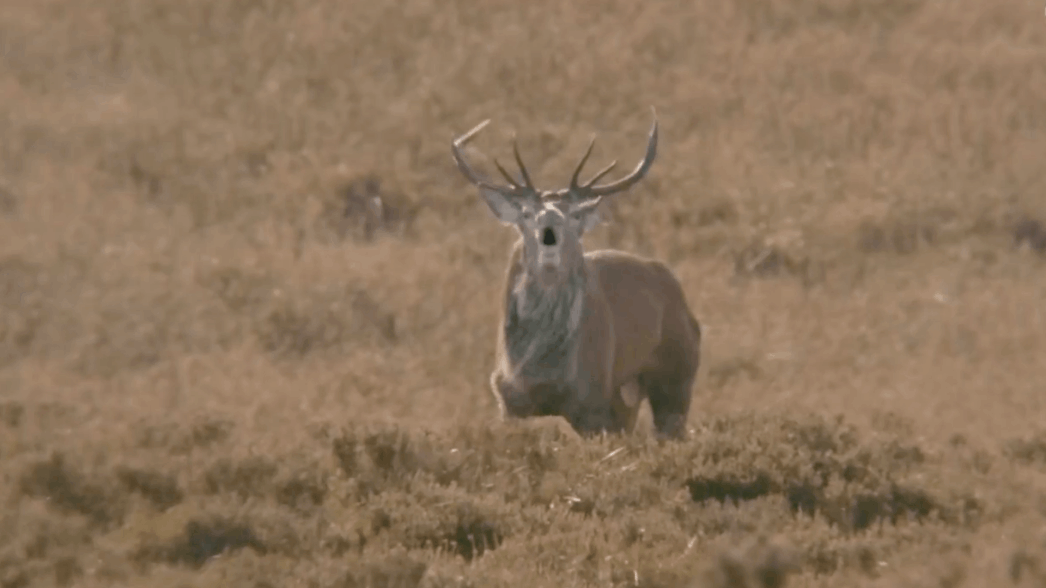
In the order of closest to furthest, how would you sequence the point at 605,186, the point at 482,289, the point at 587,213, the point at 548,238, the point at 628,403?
the point at 548,238, the point at 587,213, the point at 605,186, the point at 628,403, the point at 482,289

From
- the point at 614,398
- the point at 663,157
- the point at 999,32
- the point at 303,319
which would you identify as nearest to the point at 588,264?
the point at 614,398

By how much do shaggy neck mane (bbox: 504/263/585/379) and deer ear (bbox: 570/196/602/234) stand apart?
35 centimetres

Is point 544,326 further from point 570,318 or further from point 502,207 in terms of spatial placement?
point 502,207

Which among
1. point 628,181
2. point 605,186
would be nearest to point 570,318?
point 605,186

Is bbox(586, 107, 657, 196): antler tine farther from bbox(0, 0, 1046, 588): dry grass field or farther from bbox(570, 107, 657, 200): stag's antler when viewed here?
bbox(0, 0, 1046, 588): dry grass field

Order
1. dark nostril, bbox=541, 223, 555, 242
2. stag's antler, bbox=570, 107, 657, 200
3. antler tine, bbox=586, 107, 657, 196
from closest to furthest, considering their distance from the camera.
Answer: dark nostril, bbox=541, 223, 555, 242 → stag's antler, bbox=570, 107, 657, 200 → antler tine, bbox=586, 107, 657, 196

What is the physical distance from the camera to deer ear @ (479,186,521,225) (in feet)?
43.9

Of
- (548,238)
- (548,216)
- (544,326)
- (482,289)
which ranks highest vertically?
(548,216)

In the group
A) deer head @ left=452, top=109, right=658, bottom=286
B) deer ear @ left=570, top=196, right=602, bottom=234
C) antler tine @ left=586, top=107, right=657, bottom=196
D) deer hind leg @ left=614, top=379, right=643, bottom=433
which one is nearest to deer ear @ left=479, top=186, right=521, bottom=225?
deer head @ left=452, top=109, right=658, bottom=286

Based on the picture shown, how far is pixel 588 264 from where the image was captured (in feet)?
45.0

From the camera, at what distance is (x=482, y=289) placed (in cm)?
2105

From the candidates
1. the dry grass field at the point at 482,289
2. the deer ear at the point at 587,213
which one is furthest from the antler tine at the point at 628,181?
the dry grass field at the point at 482,289

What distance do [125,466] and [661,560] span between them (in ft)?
10.1

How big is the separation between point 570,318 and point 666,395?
1657mm
